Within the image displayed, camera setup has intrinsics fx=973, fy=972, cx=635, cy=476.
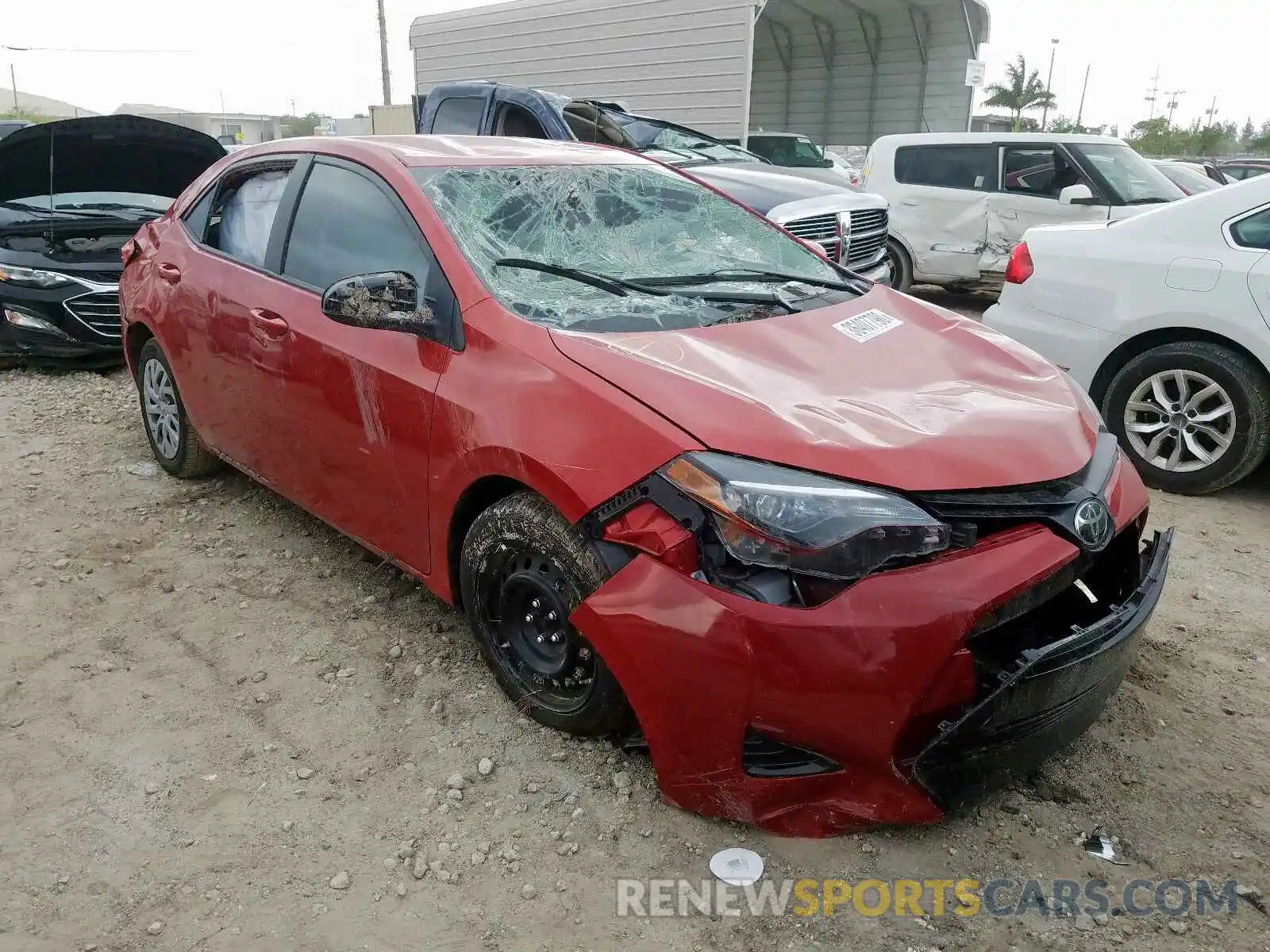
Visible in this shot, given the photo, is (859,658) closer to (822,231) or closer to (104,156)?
(822,231)

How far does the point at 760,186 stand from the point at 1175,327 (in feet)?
11.7

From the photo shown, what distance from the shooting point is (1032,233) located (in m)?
5.14

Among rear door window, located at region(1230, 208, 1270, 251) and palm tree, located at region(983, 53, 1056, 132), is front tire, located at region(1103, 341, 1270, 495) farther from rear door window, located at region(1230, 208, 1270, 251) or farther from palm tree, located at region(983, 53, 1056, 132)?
palm tree, located at region(983, 53, 1056, 132)

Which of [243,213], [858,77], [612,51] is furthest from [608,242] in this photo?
[858,77]

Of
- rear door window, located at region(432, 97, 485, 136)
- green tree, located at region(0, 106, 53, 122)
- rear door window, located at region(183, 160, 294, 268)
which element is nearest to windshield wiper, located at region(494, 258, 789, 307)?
rear door window, located at region(183, 160, 294, 268)

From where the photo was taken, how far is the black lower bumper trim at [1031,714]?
6.75 ft

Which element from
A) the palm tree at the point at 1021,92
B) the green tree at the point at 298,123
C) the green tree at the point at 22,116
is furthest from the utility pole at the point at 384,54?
the green tree at the point at 298,123

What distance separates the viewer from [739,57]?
45.5 ft

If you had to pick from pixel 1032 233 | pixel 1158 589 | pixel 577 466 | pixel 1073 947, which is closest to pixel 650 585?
pixel 577 466

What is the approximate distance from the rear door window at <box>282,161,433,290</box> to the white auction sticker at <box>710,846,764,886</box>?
5.77 feet

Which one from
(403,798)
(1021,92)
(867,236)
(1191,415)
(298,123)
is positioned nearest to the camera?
(403,798)

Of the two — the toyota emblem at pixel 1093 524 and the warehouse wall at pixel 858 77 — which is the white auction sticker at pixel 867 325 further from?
the warehouse wall at pixel 858 77

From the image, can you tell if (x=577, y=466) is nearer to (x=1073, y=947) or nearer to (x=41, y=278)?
(x=1073, y=947)

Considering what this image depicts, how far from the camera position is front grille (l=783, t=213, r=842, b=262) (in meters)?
7.03
